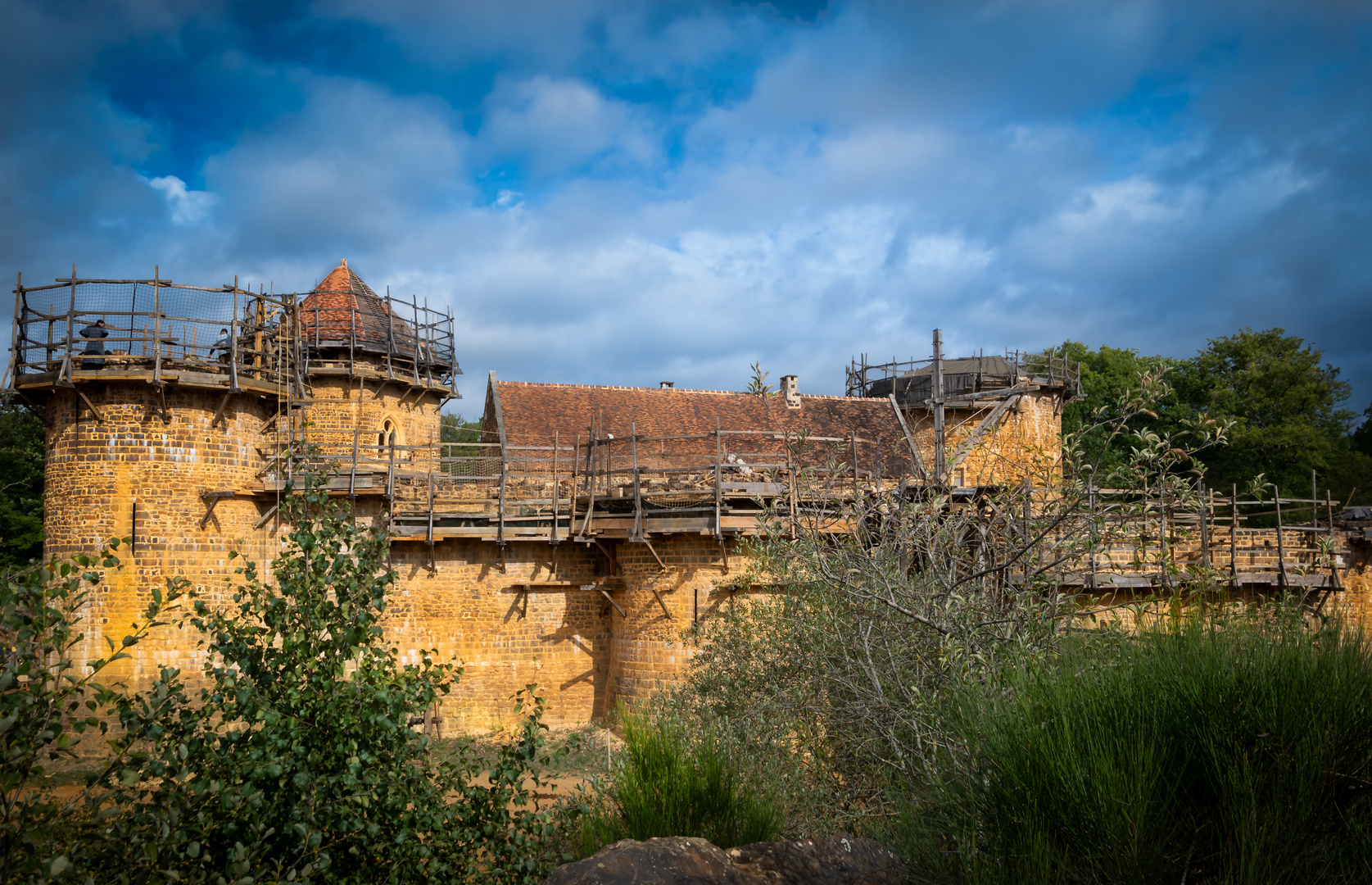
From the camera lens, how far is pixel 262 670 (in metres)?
4.48

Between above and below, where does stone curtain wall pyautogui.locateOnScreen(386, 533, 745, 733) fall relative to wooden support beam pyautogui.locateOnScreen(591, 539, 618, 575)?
below

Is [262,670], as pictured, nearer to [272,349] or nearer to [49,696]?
[49,696]

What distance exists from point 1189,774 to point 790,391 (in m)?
21.3

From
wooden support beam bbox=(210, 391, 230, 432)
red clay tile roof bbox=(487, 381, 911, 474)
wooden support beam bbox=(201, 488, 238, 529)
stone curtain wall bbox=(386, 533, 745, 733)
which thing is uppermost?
red clay tile roof bbox=(487, 381, 911, 474)

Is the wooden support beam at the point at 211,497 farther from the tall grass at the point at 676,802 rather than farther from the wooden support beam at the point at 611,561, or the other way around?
the tall grass at the point at 676,802

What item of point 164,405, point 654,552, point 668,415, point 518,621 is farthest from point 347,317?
point 654,552

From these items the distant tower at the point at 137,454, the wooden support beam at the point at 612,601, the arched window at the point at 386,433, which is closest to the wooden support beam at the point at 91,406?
the distant tower at the point at 137,454

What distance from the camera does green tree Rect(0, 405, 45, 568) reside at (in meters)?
23.7

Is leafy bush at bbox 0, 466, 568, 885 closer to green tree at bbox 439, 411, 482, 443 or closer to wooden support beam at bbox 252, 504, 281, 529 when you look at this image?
wooden support beam at bbox 252, 504, 281, 529

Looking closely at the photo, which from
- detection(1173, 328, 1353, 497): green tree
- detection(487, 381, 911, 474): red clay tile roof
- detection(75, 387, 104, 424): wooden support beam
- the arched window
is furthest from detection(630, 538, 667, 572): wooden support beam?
detection(1173, 328, 1353, 497): green tree

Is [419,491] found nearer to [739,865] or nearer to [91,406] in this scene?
[91,406]

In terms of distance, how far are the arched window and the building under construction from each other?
3.1 inches

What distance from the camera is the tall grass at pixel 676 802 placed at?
514 cm

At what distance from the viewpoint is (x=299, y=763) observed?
165 inches
